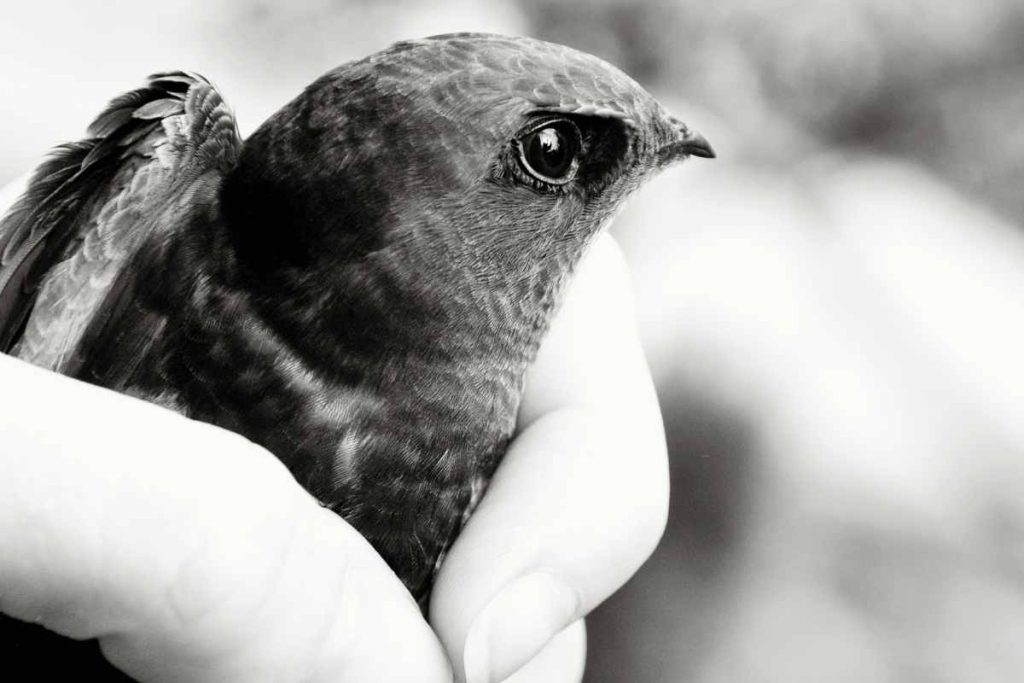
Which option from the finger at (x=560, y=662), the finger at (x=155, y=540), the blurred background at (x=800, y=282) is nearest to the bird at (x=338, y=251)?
the finger at (x=155, y=540)

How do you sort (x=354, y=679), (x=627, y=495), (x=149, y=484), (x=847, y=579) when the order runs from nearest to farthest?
1. (x=149, y=484)
2. (x=354, y=679)
3. (x=627, y=495)
4. (x=847, y=579)

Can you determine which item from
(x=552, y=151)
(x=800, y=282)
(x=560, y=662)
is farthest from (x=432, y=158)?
(x=800, y=282)

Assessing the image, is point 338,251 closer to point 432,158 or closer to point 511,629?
point 432,158

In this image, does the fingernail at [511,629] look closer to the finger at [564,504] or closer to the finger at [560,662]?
the finger at [564,504]

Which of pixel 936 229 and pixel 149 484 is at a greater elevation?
pixel 936 229

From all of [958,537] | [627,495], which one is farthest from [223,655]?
[958,537]

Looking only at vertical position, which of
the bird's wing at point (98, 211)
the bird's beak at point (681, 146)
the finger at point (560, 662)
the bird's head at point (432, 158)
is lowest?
the finger at point (560, 662)

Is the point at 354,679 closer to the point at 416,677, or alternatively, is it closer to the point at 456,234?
the point at 416,677
